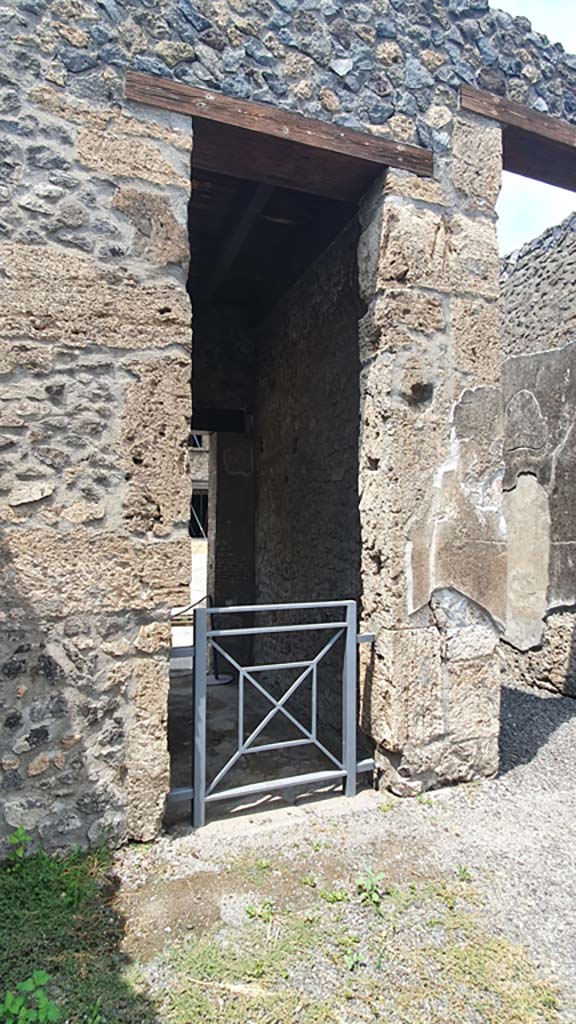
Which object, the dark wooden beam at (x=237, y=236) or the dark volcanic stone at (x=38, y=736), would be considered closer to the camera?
the dark volcanic stone at (x=38, y=736)

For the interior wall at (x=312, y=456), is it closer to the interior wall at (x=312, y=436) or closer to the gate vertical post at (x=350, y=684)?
the interior wall at (x=312, y=436)

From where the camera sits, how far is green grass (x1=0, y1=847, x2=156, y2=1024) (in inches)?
68.1

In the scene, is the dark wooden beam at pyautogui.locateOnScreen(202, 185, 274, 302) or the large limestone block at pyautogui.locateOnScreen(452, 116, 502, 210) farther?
the dark wooden beam at pyautogui.locateOnScreen(202, 185, 274, 302)

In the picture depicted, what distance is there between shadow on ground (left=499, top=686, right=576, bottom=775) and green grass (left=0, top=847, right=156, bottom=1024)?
2.17 meters

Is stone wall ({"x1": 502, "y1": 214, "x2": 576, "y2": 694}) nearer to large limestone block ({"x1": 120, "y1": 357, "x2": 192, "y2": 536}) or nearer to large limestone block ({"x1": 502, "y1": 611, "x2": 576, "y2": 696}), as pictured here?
large limestone block ({"x1": 502, "y1": 611, "x2": 576, "y2": 696})

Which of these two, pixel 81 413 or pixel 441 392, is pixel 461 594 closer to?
pixel 441 392

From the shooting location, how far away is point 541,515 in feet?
17.0

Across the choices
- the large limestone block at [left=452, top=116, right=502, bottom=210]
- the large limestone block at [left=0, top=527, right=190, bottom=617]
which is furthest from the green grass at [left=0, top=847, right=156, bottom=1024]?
the large limestone block at [left=452, top=116, right=502, bottom=210]

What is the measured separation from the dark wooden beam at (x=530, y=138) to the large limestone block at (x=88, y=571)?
2.82 m

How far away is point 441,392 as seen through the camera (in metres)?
3.09

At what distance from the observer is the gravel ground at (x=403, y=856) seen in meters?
2.06

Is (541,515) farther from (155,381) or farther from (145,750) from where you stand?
(145,750)

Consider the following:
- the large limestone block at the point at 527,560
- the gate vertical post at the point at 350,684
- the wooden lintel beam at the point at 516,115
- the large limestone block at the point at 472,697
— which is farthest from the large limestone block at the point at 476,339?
the large limestone block at the point at 527,560

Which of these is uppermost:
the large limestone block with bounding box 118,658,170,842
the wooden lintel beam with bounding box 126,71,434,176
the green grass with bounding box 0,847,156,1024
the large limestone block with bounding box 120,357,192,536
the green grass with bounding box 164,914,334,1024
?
the wooden lintel beam with bounding box 126,71,434,176
